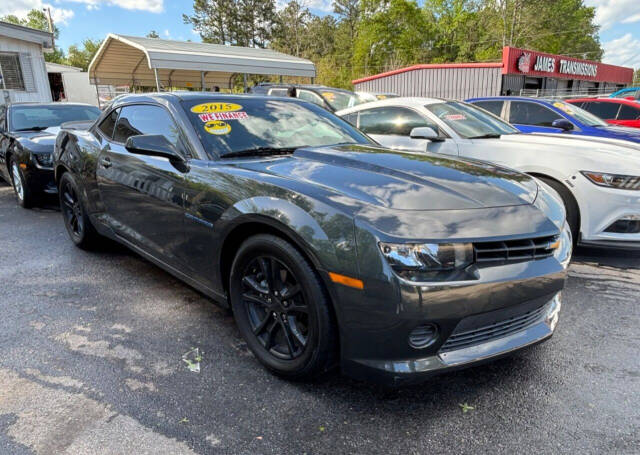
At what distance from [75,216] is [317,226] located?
11.9ft

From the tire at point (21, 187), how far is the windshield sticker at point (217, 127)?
4652mm

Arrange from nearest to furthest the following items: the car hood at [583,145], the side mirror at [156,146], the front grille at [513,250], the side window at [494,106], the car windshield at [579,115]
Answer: the front grille at [513,250], the side mirror at [156,146], the car hood at [583,145], the car windshield at [579,115], the side window at [494,106]

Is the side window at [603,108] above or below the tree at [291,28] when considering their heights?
below

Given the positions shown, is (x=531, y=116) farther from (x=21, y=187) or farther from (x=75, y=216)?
(x=21, y=187)

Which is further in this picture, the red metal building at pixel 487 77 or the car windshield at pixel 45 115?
the red metal building at pixel 487 77

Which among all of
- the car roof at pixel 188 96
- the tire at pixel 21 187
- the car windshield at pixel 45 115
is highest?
the car roof at pixel 188 96

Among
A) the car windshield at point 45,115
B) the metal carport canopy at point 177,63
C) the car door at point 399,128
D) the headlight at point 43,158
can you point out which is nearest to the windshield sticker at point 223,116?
the car door at point 399,128

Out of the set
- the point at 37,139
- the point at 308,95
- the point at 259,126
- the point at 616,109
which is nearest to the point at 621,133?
the point at 616,109

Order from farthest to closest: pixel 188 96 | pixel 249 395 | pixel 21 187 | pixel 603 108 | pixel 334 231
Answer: pixel 603 108, pixel 21 187, pixel 188 96, pixel 249 395, pixel 334 231

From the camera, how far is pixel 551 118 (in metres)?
6.82

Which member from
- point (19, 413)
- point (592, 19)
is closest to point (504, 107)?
point (19, 413)

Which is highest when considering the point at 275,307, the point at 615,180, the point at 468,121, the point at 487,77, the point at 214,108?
the point at 487,77

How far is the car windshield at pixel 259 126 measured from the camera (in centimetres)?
282

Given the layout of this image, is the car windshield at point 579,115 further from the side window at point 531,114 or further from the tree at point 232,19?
the tree at point 232,19
